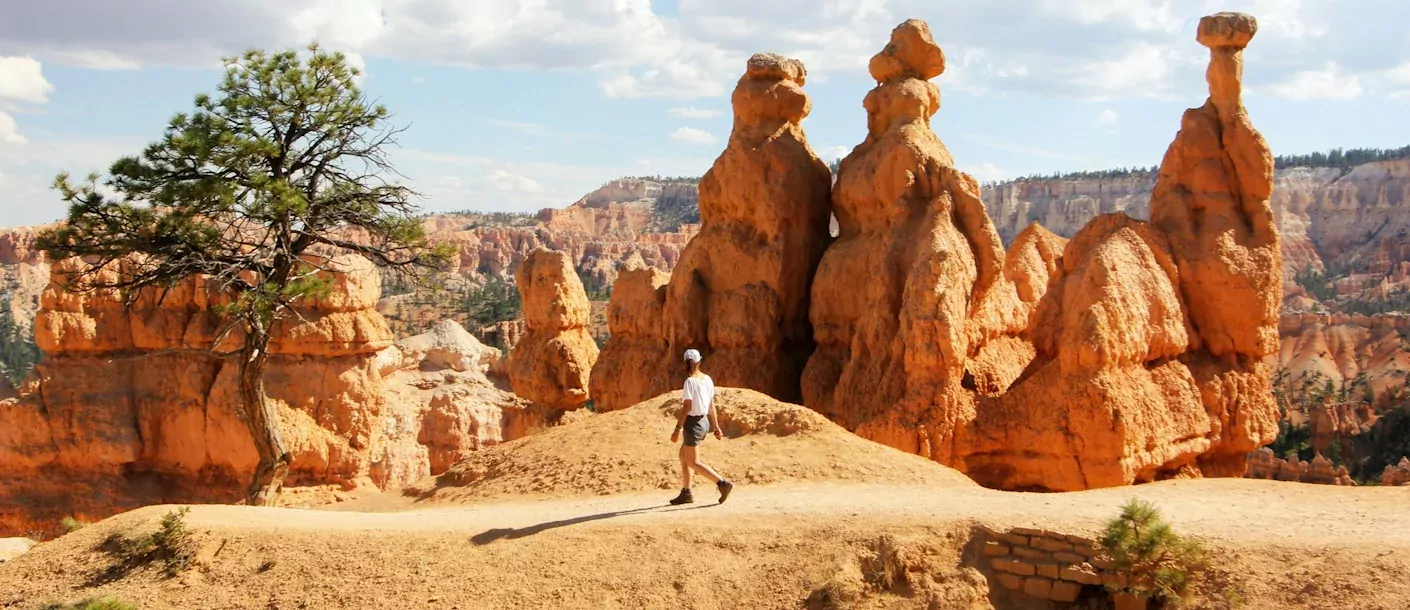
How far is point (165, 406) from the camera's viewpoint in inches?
868

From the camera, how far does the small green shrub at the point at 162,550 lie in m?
10.6

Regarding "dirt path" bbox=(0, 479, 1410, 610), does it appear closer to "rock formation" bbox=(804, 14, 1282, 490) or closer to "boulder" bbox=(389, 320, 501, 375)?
"rock formation" bbox=(804, 14, 1282, 490)

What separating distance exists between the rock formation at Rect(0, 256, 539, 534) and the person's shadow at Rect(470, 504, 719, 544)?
11.8 m

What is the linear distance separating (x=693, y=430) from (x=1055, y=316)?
776 cm

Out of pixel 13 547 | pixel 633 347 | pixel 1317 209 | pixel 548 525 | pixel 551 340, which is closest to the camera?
pixel 548 525

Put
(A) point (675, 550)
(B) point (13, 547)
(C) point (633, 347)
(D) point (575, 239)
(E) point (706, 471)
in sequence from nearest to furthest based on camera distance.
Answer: (A) point (675, 550), (E) point (706, 471), (B) point (13, 547), (C) point (633, 347), (D) point (575, 239)

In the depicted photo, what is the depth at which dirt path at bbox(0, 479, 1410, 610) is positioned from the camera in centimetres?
921

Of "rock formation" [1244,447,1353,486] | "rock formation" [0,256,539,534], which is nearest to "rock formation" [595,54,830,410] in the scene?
"rock formation" [0,256,539,534]

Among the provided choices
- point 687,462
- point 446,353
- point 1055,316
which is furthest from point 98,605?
point 446,353

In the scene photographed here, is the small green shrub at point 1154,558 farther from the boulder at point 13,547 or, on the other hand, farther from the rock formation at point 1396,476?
the rock formation at point 1396,476

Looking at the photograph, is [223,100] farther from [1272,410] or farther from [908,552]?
[1272,410]

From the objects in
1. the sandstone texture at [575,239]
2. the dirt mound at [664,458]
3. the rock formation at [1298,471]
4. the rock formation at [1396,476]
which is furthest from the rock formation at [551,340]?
the sandstone texture at [575,239]

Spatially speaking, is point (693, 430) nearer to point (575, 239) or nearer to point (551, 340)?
point (551, 340)

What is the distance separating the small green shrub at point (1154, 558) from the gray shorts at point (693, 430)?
367 cm
